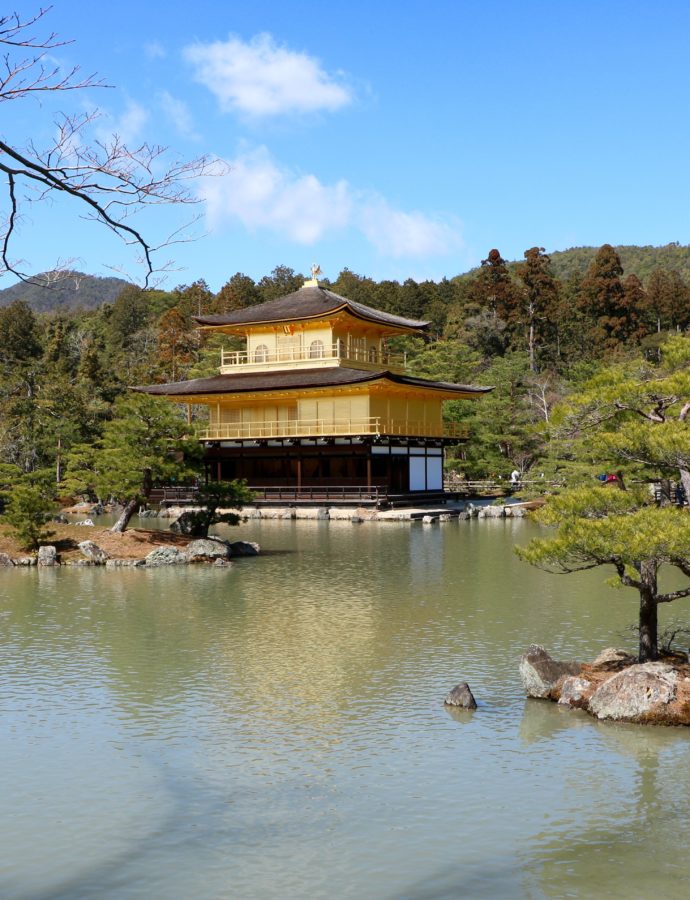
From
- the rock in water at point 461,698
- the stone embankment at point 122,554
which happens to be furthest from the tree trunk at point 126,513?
the rock in water at point 461,698

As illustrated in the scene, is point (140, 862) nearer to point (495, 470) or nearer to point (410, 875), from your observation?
point (410, 875)

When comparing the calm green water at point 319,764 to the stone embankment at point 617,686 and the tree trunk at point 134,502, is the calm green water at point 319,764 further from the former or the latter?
the tree trunk at point 134,502

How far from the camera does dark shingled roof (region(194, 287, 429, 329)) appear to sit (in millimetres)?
43594

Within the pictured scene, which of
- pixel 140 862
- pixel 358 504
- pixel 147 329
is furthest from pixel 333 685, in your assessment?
pixel 147 329

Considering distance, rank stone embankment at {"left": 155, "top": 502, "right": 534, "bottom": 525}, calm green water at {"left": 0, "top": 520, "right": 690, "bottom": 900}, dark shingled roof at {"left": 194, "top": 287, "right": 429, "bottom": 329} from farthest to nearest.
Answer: dark shingled roof at {"left": 194, "top": 287, "right": 429, "bottom": 329} → stone embankment at {"left": 155, "top": 502, "right": 534, "bottom": 525} → calm green water at {"left": 0, "top": 520, "right": 690, "bottom": 900}

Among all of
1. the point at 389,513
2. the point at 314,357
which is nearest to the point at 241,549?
the point at 389,513

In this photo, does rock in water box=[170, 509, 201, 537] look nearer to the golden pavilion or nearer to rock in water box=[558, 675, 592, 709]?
the golden pavilion

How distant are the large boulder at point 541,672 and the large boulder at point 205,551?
13859 mm

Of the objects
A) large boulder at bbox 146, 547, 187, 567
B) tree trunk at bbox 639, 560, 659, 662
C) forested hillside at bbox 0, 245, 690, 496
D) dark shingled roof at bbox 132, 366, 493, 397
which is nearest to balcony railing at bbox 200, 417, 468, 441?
dark shingled roof at bbox 132, 366, 493, 397

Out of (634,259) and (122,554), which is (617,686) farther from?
(634,259)

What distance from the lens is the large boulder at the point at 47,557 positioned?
23.5 metres

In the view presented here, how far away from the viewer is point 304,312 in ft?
145

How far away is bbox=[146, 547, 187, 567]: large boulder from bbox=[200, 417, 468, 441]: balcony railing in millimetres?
16231

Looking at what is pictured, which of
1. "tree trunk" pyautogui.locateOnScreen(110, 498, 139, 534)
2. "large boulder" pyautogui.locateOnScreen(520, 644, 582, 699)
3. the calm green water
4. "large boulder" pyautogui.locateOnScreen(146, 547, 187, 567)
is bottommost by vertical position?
the calm green water
